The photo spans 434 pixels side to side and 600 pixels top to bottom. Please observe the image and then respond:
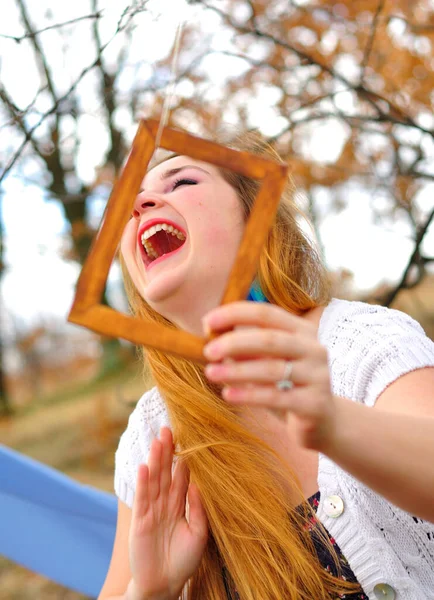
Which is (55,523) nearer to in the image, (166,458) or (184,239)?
(166,458)

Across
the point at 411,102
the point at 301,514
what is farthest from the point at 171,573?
the point at 411,102

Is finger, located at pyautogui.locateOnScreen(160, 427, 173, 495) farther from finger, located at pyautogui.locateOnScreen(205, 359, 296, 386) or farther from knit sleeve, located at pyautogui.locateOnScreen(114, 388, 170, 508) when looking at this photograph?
finger, located at pyautogui.locateOnScreen(205, 359, 296, 386)

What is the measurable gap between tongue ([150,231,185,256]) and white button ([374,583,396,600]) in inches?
28.5

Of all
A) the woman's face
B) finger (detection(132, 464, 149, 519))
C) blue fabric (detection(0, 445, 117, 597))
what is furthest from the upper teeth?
blue fabric (detection(0, 445, 117, 597))

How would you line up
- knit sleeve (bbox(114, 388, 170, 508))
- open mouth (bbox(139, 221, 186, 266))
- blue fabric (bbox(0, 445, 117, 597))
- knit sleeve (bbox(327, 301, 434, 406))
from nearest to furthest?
knit sleeve (bbox(327, 301, 434, 406)), open mouth (bbox(139, 221, 186, 266)), knit sleeve (bbox(114, 388, 170, 508)), blue fabric (bbox(0, 445, 117, 597))

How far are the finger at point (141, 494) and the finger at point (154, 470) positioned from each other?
12 mm

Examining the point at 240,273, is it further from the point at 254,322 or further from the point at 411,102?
the point at 411,102

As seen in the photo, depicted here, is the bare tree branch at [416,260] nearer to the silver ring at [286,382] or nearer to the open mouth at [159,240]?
the open mouth at [159,240]

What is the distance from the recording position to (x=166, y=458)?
115 centimetres

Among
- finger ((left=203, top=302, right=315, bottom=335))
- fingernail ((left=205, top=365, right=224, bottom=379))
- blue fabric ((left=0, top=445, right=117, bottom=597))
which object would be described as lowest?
blue fabric ((left=0, top=445, right=117, bottom=597))

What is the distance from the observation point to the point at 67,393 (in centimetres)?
691

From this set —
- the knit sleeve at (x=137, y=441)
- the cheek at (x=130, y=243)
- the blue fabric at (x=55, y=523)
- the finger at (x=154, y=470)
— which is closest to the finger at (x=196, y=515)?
the finger at (x=154, y=470)

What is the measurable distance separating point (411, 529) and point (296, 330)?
0.62m

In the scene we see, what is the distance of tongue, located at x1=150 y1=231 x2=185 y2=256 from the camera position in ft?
3.71
